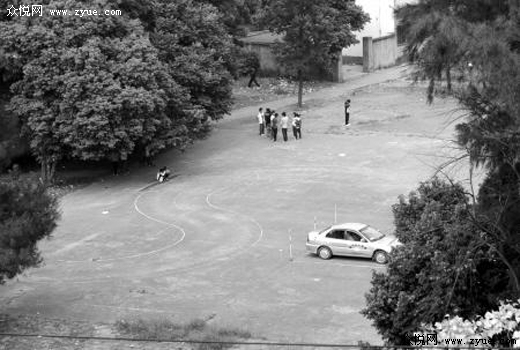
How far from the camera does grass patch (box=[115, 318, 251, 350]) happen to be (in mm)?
21547

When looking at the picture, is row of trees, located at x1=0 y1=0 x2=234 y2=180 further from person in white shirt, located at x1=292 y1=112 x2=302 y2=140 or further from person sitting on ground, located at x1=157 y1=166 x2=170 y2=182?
person in white shirt, located at x1=292 y1=112 x2=302 y2=140

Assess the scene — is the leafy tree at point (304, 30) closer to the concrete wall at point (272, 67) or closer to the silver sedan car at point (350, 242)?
the concrete wall at point (272, 67)

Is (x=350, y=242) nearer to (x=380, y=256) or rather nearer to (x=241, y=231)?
(x=380, y=256)

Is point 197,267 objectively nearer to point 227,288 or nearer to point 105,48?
point 227,288

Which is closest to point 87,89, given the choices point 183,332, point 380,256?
point 380,256

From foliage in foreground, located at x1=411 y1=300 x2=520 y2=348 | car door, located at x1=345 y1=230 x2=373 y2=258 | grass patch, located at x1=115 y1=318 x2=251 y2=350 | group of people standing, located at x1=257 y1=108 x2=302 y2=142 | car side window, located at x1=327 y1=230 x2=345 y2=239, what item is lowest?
grass patch, located at x1=115 y1=318 x2=251 y2=350

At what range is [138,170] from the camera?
40.3 metres

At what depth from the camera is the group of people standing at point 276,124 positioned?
43.8 m

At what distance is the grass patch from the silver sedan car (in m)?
6.16

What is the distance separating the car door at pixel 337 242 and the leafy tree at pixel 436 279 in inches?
389

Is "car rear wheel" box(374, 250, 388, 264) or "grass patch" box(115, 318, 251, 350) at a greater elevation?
"car rear wheel" box(374, 250, 388, 264)

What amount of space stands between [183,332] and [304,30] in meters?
30.9

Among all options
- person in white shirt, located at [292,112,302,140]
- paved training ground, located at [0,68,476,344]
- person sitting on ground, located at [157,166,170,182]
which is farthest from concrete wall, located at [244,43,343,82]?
person sitting on ground, located at [157,166,170,182]

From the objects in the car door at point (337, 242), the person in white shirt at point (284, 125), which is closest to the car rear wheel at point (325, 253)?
the car door at point (337, 242)
